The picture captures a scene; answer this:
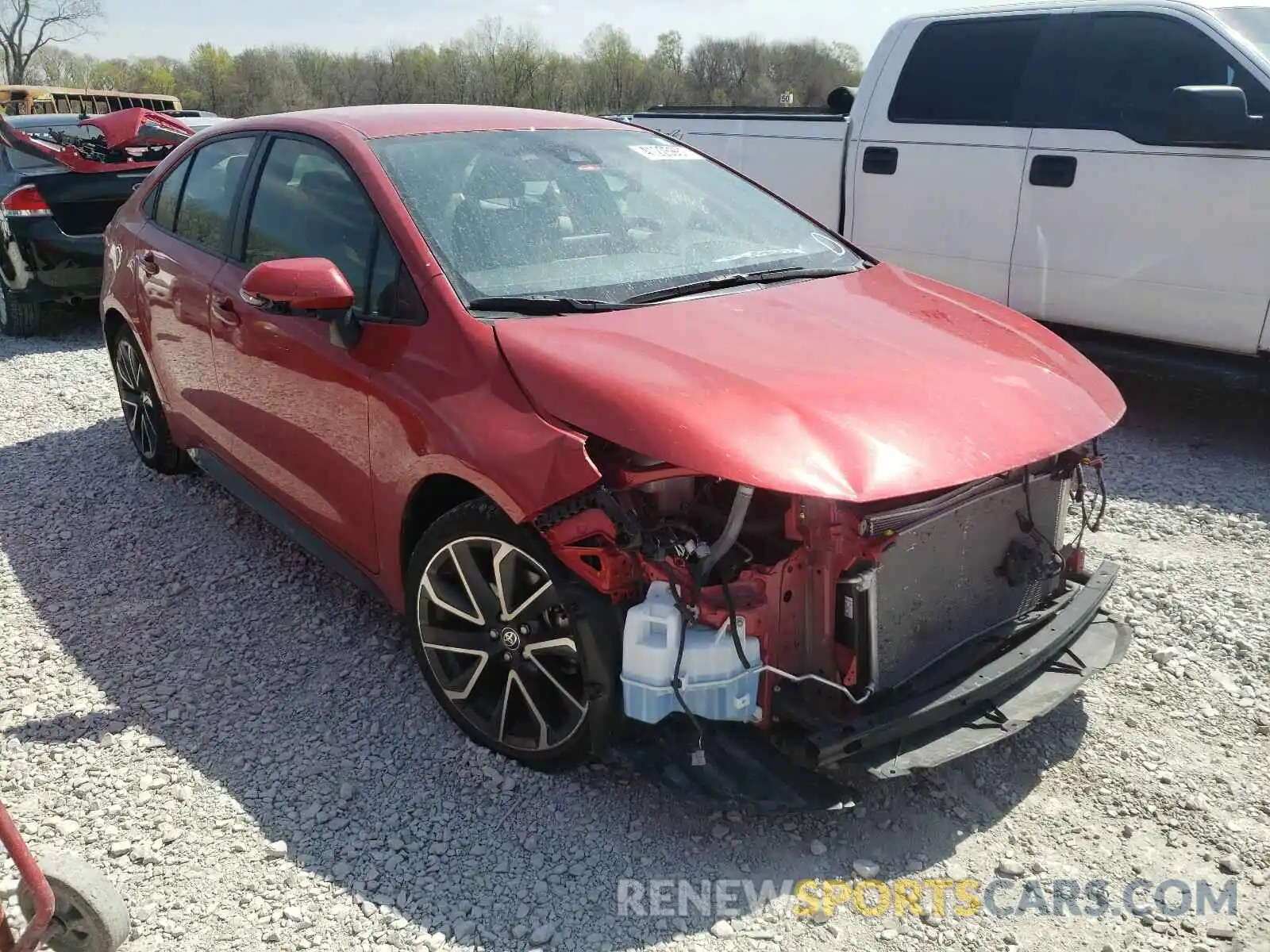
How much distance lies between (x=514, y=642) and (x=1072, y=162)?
4.36 m

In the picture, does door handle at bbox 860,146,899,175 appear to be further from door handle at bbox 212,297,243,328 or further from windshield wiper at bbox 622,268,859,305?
door handle at bbox 212,297,243,328

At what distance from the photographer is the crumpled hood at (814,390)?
95.3 inches

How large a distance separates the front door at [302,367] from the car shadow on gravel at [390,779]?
17.2 inches

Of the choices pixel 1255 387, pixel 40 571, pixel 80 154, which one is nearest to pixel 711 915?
pixel 40 571

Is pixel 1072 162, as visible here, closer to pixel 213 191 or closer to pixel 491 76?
pixel 213 191

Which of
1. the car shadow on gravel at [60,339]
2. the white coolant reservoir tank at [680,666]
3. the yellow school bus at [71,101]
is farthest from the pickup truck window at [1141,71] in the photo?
the yellow school bus at [71,101]

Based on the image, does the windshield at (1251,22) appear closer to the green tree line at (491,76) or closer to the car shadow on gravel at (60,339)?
the car shadow on gravel at (60,339)

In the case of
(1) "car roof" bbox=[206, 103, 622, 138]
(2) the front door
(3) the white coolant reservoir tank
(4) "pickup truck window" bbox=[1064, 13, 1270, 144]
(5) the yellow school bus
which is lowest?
(3) the white coolant reservoir tank

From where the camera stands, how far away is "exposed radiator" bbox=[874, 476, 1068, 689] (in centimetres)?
271

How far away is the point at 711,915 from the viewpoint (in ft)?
8.29

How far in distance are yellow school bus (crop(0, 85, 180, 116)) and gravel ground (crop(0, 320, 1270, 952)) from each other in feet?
46.3

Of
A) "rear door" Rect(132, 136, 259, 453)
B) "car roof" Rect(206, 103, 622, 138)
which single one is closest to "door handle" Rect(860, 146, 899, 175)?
"car roof" Rect(206, 103, 622, 138)

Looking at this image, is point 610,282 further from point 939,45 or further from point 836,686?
point 939,45

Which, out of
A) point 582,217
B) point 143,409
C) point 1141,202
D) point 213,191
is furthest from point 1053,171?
point 143,409
